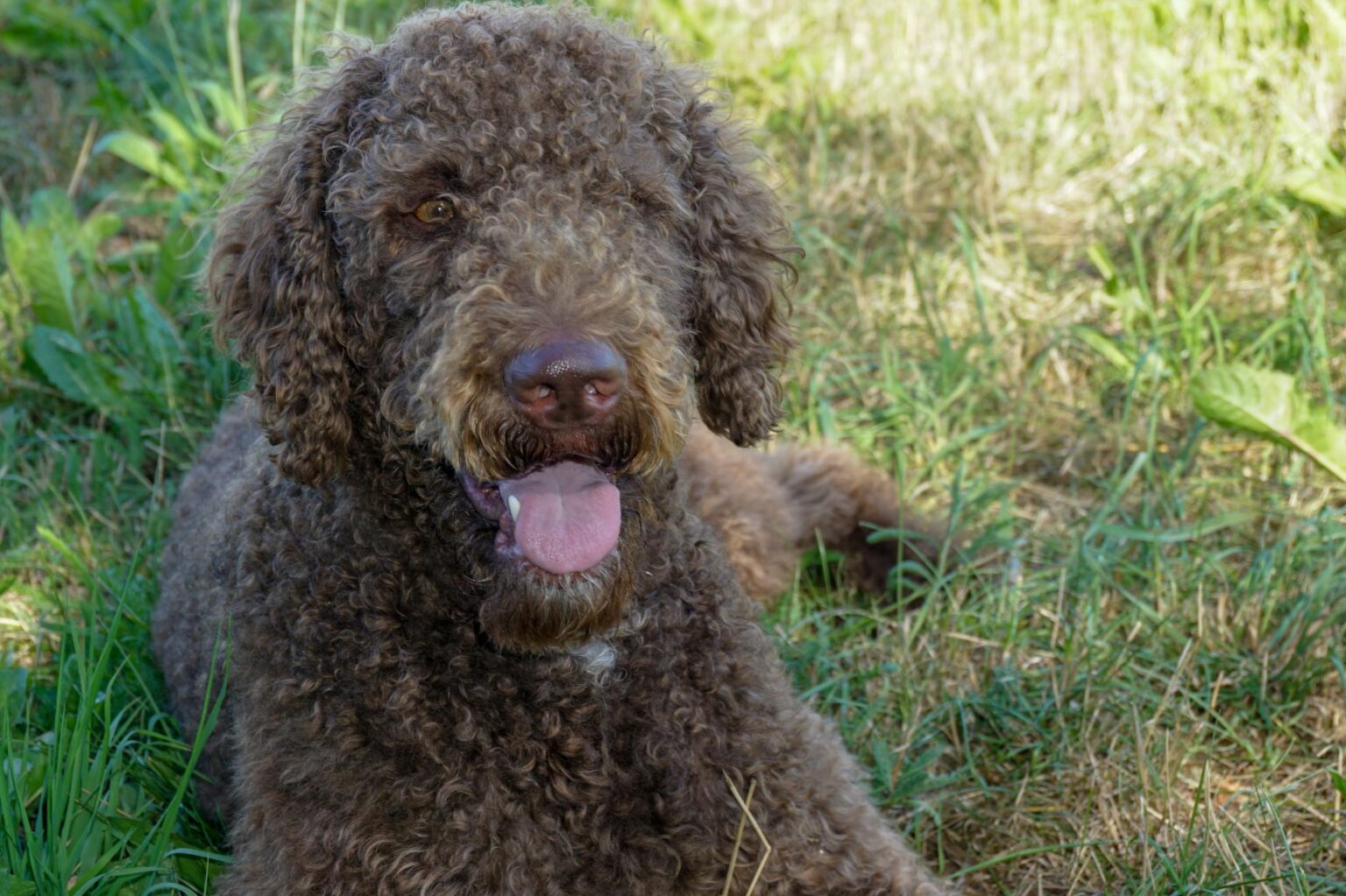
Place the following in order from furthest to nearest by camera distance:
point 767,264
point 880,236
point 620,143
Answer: point 880,236 → point 767,264 → point 620,143

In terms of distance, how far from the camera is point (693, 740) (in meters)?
2.69

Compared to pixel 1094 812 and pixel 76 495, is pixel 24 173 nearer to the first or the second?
pixel 76 495

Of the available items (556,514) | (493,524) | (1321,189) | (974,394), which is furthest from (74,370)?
(1321,189)

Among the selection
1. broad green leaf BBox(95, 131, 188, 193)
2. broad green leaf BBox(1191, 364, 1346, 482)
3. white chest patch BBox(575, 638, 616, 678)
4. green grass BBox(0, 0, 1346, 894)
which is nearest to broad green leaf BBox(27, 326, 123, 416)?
green grass BBox(0, 0, 1346, 894)

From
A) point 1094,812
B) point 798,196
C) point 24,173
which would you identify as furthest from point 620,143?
point 24,173

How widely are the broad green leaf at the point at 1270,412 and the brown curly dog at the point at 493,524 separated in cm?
175

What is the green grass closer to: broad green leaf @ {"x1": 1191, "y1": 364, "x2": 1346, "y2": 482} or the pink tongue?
broad green leaf @ {"x1": 1191, "y1": 364, "x2": 1346, "y2": 482}

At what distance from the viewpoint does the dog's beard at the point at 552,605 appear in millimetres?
2414

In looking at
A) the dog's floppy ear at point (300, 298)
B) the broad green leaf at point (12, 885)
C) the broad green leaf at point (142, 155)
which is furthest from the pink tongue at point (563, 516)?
the broad green leaf at point (142, 155)

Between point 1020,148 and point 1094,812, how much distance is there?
9.94ft

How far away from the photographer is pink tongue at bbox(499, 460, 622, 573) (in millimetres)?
2432

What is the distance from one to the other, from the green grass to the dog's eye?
119 centimetres

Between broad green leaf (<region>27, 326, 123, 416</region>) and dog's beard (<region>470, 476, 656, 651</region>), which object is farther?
broad green leaf (<region>27, 326, 123, 416</region>)

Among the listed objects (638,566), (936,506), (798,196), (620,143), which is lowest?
(936,506)
